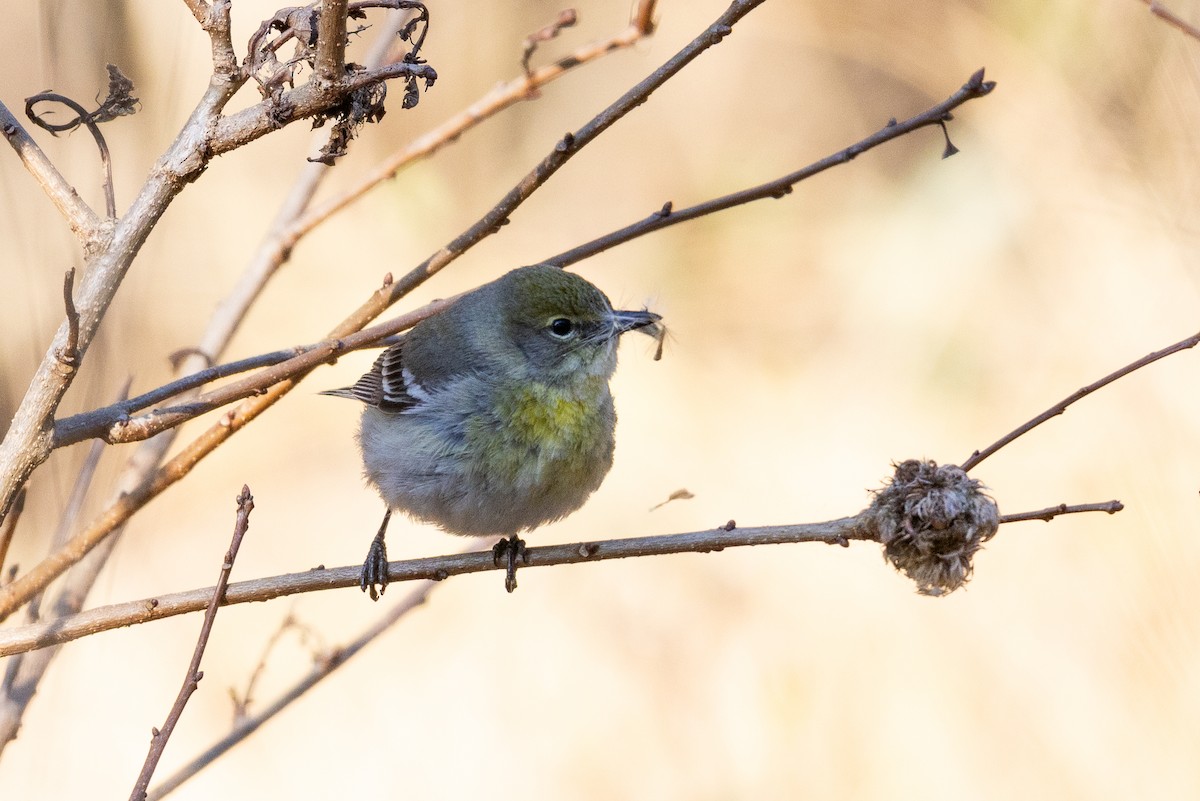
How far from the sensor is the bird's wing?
4082mm

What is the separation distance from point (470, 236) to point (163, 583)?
11.6 feet

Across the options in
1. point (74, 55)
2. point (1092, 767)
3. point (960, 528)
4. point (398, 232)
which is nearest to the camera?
point (960, 528)

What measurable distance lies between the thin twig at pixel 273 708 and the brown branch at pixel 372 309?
1.78 ft

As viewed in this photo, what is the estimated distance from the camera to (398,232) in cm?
682

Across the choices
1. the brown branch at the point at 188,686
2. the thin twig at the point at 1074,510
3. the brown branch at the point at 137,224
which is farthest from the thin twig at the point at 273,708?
the thin twig at the point at 1074,510

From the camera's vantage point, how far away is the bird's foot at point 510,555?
320 cm

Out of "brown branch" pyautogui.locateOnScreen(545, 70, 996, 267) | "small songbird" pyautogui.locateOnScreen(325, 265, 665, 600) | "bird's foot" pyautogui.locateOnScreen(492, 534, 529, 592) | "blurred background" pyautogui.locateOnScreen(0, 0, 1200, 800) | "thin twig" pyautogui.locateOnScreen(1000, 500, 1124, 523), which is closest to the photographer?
"thin twig" pyautogui.locateOnScreen(1000, 500, 1124, 523)

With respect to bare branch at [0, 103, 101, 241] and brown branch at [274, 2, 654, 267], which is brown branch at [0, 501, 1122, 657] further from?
brown branch at [274, 2, 654, 267]

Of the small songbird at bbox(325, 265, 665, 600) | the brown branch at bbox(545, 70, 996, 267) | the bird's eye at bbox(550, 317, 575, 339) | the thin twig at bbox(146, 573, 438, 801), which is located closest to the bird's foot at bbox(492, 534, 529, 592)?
the small songbird at bbox(325, 265, 665, 600)

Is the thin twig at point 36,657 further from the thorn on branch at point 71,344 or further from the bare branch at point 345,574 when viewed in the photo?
the thorn on branch at point 71,344

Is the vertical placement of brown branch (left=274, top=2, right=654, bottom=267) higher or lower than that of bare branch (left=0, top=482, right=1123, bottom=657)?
higher

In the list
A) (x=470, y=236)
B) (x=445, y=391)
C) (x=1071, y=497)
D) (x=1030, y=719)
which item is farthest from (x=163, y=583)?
(x=1071, y=497)

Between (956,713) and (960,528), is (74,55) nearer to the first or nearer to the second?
(960,528)

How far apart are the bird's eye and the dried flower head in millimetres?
1724
